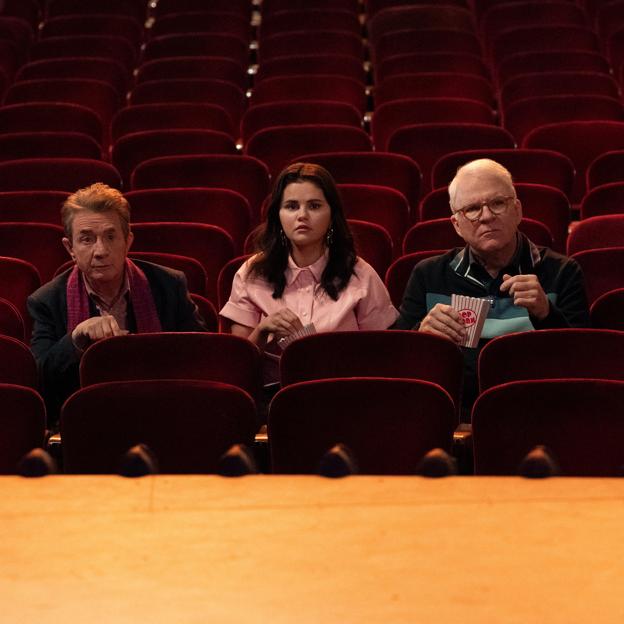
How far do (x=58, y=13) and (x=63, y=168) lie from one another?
1.39 meters

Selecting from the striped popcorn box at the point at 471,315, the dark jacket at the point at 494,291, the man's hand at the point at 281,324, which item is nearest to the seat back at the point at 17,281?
the man's hand at the point at 281,324

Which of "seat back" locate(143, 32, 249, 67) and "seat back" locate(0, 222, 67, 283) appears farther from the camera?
"seat back" locate(143, 32, 249, 67)

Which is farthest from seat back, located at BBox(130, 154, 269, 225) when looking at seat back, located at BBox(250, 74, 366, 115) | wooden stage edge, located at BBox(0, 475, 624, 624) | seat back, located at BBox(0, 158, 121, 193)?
wooden stage edge, located at BBox(0, 475, 624, 624)

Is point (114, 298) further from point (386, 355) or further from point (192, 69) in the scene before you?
point (192, 69)

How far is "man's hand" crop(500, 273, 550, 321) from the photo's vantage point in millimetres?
1261

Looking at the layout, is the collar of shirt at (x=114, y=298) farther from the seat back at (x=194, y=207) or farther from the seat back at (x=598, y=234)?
the seat back at (x=598, y=234)

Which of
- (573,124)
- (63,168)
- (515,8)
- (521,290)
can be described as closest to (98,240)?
(521,290)

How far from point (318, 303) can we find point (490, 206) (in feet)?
0.76

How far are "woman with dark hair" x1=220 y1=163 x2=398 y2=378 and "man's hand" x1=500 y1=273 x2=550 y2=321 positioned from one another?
0.20 m

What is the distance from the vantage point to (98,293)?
54.7 inches

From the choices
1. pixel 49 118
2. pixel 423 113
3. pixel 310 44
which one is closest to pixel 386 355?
pixel 423 113

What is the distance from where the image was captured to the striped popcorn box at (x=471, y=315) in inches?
49.1

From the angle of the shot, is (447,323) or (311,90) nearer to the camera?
(447,323)

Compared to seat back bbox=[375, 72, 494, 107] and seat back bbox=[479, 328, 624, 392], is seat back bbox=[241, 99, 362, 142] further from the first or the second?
seat back bbox=[479, 328, 624, 392]
